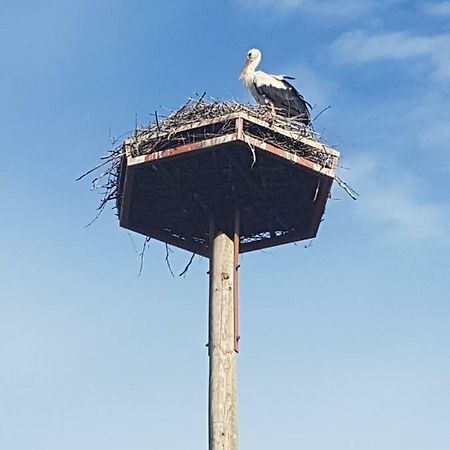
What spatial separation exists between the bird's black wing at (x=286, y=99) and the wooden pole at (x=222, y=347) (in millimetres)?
2422

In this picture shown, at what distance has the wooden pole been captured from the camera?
409 inches

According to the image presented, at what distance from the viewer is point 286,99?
1370 cm

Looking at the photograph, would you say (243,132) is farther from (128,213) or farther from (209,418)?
(209,418)

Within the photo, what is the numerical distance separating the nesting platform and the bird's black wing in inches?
66.2

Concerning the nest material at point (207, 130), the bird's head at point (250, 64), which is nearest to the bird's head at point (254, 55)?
the bird's head at point (250, 64)

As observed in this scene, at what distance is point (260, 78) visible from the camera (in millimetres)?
14203

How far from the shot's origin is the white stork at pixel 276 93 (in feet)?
44.1

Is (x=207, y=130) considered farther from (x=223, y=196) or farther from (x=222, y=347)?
(x=222, y=347)

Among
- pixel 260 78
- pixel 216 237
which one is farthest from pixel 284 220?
pixel 260 78

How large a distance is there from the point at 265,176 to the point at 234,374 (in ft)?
7.25

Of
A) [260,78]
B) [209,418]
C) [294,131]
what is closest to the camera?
[209,418]

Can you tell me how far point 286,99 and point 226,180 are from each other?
2.69m

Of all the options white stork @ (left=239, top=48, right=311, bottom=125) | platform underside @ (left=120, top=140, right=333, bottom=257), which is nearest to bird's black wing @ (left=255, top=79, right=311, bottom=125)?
white stork @ (left=239, top=48, right=311, bottom=125)

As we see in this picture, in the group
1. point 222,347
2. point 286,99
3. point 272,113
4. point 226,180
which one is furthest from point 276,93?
point 222,347
